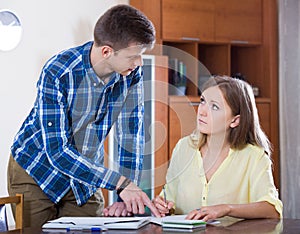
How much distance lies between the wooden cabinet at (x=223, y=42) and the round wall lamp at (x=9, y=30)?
3.28 feet

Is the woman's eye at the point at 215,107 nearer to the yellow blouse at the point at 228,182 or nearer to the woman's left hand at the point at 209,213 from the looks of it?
the yellow blouse at the point at 228,182

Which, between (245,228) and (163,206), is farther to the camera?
(163,206)

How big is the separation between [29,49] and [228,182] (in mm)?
2537

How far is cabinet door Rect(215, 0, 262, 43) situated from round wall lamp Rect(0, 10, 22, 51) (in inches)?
65.1

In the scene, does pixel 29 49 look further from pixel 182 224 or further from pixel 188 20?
pixel 182 224

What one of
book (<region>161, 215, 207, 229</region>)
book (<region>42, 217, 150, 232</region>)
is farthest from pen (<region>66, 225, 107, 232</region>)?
book (<region>161, 215, 207, 229</region>)

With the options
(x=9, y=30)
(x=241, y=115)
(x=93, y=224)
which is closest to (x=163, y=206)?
(x=93, y=224)

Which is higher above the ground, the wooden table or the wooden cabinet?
the wooden cabinet

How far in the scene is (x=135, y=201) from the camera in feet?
7.50

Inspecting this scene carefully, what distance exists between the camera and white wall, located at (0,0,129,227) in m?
4.52

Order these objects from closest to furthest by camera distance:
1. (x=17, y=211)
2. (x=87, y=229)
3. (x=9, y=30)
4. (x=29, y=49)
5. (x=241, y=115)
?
(x=87, y=229) < (x=17, y=211) < (x=241, y=115) < (x=9, y=30) < (x=29, y=49)

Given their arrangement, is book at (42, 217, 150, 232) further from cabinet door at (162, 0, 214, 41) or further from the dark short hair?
cabinet door at (162, 0, 214, 41)

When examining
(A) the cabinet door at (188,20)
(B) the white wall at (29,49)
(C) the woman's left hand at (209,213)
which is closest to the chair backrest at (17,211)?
(C) the woman's left hand at (209,213)

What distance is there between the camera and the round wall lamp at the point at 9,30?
4.42 meters
